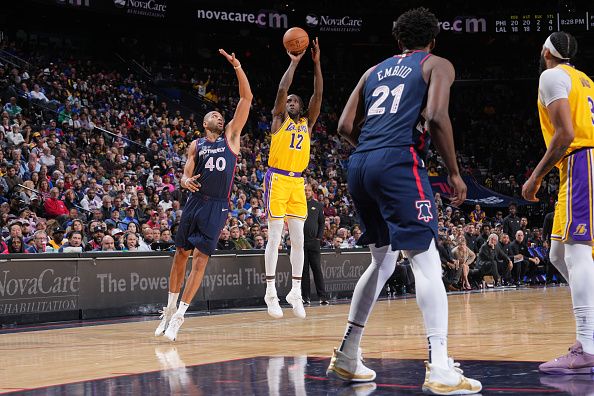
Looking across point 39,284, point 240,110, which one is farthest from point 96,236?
point 240,110

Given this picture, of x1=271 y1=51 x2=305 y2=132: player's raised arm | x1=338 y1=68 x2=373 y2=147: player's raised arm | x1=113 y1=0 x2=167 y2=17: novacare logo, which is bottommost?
x1=338 y1=68 x2=373 y2=147: player's raised arm

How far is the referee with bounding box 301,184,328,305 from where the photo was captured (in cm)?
1250

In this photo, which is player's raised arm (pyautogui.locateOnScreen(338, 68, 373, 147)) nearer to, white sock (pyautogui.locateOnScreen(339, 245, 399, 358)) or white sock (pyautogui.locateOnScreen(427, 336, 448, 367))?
white sock (pyautogui.locateOnScreen(339, 245, 399, 358))

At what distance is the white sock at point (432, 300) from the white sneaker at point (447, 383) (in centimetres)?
5

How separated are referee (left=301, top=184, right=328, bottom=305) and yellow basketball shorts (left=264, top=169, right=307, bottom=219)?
2.73 meters

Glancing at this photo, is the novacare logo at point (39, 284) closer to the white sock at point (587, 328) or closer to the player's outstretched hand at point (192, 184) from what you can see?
the player's outstretched hand at point (192, 184)

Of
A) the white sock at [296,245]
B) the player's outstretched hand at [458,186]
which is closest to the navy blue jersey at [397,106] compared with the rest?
the player's outstretched hand at [458,186]

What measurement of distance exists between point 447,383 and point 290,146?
5.80m

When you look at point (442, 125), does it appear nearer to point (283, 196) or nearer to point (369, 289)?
point (369, 289)

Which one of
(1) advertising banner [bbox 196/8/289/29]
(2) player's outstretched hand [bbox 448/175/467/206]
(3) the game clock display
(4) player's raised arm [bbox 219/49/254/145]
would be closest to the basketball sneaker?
(2) player's outstretched hand [bbox 448/175/467/206]

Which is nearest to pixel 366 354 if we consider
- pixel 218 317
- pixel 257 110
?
pixel 218 317

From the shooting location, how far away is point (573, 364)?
4637 mm

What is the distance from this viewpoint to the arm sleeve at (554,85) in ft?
15.7

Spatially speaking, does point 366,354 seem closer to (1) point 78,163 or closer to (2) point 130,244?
(2) point 130,244
